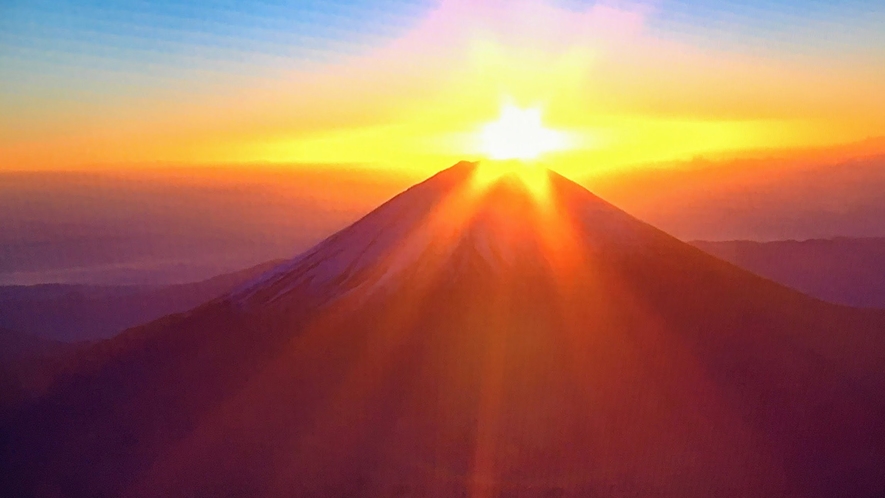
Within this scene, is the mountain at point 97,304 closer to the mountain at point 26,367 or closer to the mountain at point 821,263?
the mountain at point 26,367

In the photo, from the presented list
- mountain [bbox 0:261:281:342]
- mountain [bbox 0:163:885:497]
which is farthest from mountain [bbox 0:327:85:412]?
mountain [bbox 0:261:281:342]

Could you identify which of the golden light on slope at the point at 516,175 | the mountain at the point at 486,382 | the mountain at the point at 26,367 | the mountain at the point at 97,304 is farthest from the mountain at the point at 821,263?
the mountain at the point at 26,367

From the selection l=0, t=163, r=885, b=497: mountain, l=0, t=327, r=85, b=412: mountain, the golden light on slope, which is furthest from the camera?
the golden light on slope

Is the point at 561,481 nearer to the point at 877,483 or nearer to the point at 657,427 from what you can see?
the point at 657,427

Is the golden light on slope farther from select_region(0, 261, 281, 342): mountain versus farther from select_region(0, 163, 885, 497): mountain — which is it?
select_region(0, 261, 281, 342): mountain

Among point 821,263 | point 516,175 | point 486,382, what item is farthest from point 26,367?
point 821,263

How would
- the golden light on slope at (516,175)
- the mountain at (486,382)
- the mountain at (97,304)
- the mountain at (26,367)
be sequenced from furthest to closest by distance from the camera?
the mountain at (97,304) → the golden light on slope at (516,175) → the mountain at (26,367) → the mountain at (486,382)
